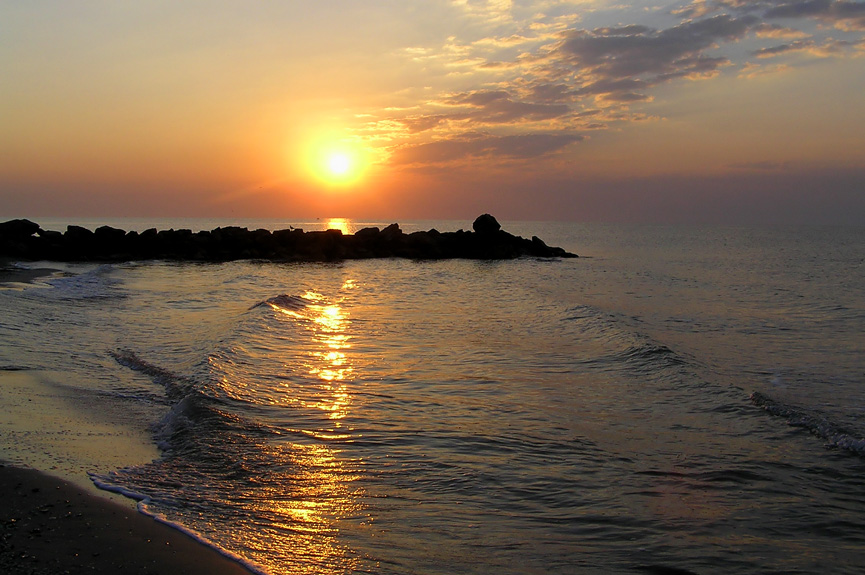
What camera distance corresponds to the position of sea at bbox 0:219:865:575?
5.37 meters

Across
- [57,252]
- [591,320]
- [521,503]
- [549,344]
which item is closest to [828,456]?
[521,503]

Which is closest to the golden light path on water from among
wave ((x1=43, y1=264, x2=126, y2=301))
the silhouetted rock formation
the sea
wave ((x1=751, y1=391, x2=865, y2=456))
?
the sea

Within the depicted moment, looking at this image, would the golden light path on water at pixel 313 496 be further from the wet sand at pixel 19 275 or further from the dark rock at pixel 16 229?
the dark rock at pixel 16 229

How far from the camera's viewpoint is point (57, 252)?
45750 millimetres

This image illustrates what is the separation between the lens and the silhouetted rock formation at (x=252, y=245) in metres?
46.0

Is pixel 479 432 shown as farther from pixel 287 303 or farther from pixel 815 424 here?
pixel 287 303

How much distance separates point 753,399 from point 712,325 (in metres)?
9.19

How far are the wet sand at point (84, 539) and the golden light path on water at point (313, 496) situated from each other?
50 cm

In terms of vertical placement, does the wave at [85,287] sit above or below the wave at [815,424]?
above

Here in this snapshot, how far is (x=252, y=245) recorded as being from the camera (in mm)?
54094

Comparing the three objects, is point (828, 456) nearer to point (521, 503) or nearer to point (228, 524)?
point (521, 503)

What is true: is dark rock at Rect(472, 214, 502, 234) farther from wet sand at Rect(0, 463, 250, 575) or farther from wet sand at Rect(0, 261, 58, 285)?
wet sand at Rect(0, 463, 250, 575)

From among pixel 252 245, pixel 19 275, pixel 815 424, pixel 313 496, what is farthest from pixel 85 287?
pixel 252 245

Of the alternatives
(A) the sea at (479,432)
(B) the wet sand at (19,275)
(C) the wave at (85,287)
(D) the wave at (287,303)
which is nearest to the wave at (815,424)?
(A) the sea at (479,432)
